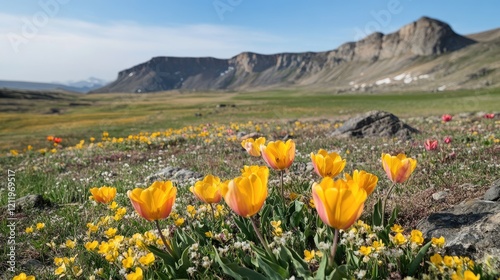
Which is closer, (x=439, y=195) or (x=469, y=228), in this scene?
(x=469, y=228)

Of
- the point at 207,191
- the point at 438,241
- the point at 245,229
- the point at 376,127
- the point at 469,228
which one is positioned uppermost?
the point at 207,191

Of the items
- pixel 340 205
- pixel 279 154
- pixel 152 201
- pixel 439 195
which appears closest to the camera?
A: pixel 340 205

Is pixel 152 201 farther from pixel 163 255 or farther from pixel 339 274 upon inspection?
pixel 339 274

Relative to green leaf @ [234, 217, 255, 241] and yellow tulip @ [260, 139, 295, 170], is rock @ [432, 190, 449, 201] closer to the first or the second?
yellow tulip @ [260, 139, 295, 170]

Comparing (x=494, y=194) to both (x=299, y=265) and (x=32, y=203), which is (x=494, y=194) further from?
(x=32, y=203)

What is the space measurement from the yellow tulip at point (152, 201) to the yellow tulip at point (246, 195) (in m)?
0.56

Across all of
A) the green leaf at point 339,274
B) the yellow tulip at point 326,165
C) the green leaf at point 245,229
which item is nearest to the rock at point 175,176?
the green leaf at point 245,229

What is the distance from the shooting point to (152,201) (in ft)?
9.64

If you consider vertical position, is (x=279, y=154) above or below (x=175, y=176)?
above

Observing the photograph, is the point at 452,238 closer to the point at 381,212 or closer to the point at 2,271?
the point at 381,212

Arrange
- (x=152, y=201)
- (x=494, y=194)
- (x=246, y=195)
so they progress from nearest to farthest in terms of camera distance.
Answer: (x=246, y=195), (x=152, y=201), (x=494, y=194)

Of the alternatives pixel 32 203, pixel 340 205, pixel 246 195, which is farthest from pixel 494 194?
pixel 32 203

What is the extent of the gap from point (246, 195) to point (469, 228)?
2312 mm

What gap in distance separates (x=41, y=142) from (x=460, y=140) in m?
33.9
